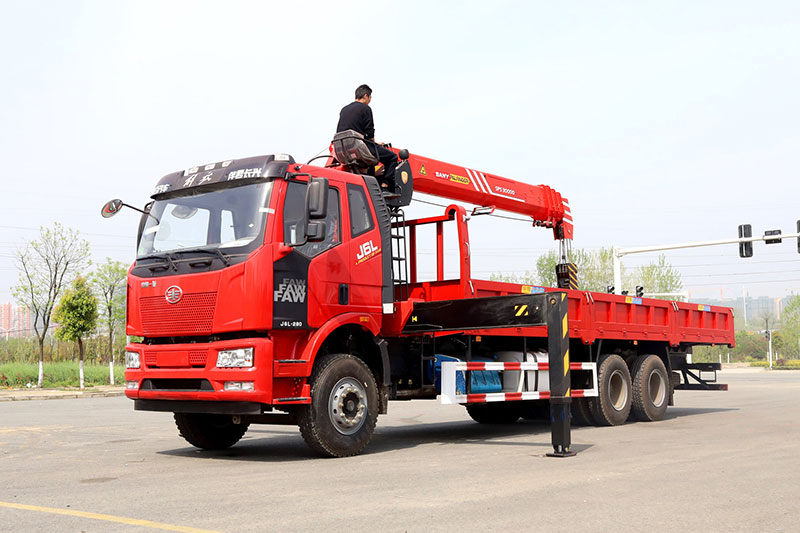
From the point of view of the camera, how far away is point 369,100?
35.8 ft

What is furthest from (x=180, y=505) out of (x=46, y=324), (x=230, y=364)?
(x=46, y=324)

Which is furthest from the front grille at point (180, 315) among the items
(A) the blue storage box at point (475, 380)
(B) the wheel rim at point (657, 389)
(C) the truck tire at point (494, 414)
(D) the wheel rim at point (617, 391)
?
(B) the wheel rim at point (657, 389)

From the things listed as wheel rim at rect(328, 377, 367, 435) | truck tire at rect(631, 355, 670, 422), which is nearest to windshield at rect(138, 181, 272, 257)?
wheel rim at rect(328, 377, 367, 435)

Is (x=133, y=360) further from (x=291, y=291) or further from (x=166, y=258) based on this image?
(x=291, y=291)

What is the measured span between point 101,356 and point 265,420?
3570 cm

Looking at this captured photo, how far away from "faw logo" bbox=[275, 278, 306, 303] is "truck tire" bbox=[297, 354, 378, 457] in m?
0.81

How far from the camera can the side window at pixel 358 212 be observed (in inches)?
387

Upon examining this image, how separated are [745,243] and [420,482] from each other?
81.5 feet

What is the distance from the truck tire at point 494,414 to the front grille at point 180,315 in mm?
6507

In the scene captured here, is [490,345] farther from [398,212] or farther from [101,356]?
[101,356]

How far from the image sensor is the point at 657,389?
14.8 m

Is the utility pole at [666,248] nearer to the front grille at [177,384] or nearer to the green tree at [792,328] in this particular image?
the front grille at [177,384]

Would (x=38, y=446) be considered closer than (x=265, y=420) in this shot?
No

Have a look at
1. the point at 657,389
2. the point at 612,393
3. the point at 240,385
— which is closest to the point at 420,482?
the point at 240,385
